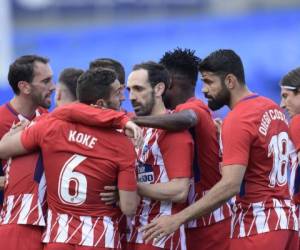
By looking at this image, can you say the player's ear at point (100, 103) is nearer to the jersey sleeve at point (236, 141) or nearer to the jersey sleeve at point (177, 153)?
the jersey sleeve at point (177, 153)

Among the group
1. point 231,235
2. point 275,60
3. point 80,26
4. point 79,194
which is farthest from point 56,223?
point 80,26

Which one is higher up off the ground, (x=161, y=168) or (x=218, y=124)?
(x=218, y=124)

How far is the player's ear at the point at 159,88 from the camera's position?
8.73m

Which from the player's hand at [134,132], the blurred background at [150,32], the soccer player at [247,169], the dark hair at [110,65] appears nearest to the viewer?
the player's hand at [134,132]

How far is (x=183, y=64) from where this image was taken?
9.34m

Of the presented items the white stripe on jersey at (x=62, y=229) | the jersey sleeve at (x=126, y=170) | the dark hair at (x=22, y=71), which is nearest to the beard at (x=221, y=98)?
the jersey sleeve at (x=126, y=170)

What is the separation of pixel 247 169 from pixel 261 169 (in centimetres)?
11

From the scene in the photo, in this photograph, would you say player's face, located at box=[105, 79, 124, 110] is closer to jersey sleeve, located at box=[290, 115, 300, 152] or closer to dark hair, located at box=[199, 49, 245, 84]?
dark hair, located at box=[199, 49, 245, 84]

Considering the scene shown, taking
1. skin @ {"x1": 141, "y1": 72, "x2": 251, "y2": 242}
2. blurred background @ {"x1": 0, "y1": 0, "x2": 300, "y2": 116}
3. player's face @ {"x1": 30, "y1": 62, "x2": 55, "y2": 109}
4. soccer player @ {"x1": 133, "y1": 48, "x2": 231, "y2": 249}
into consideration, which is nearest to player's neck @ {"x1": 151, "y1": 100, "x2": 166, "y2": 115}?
soccer player @ {"x1": 133, "y1": 48, "x2": 231, "y2": 249}

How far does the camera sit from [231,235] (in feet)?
28.1

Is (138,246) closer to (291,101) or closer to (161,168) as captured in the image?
(161,168)

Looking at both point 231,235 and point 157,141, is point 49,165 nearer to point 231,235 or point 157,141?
point 157,141

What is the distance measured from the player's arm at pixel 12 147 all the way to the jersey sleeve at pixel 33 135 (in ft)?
0.14

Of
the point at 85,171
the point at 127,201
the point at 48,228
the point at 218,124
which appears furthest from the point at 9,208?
the point at 218,124
